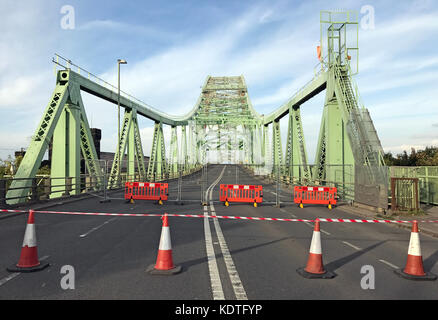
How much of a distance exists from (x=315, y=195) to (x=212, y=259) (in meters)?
11.1

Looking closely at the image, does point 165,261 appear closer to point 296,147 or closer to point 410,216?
point 410,216

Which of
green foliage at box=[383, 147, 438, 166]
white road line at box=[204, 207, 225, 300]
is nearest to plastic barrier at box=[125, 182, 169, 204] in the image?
white road line at box=[204, 207, 225, 300]

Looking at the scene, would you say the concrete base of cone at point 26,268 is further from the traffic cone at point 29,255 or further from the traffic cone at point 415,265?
the traffic cone at point 415,265

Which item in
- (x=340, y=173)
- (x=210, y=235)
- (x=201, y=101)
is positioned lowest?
(x=210, y=235)

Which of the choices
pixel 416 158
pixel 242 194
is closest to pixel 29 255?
pixel 242 194

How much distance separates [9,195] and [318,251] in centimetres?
1388

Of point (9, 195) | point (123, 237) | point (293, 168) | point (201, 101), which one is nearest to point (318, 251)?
point (123, 237)

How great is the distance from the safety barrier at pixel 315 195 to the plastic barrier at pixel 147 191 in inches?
254

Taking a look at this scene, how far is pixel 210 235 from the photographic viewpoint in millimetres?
8422

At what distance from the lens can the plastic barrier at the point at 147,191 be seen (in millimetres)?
16219

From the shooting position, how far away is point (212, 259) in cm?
605

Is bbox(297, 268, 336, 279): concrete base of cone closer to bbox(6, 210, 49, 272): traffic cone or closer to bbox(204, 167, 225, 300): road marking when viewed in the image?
bbox(204, 167, 225, 300): road marking

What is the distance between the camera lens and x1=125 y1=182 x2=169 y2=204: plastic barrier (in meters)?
16.2

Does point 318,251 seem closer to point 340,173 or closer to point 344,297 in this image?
point 344,297
